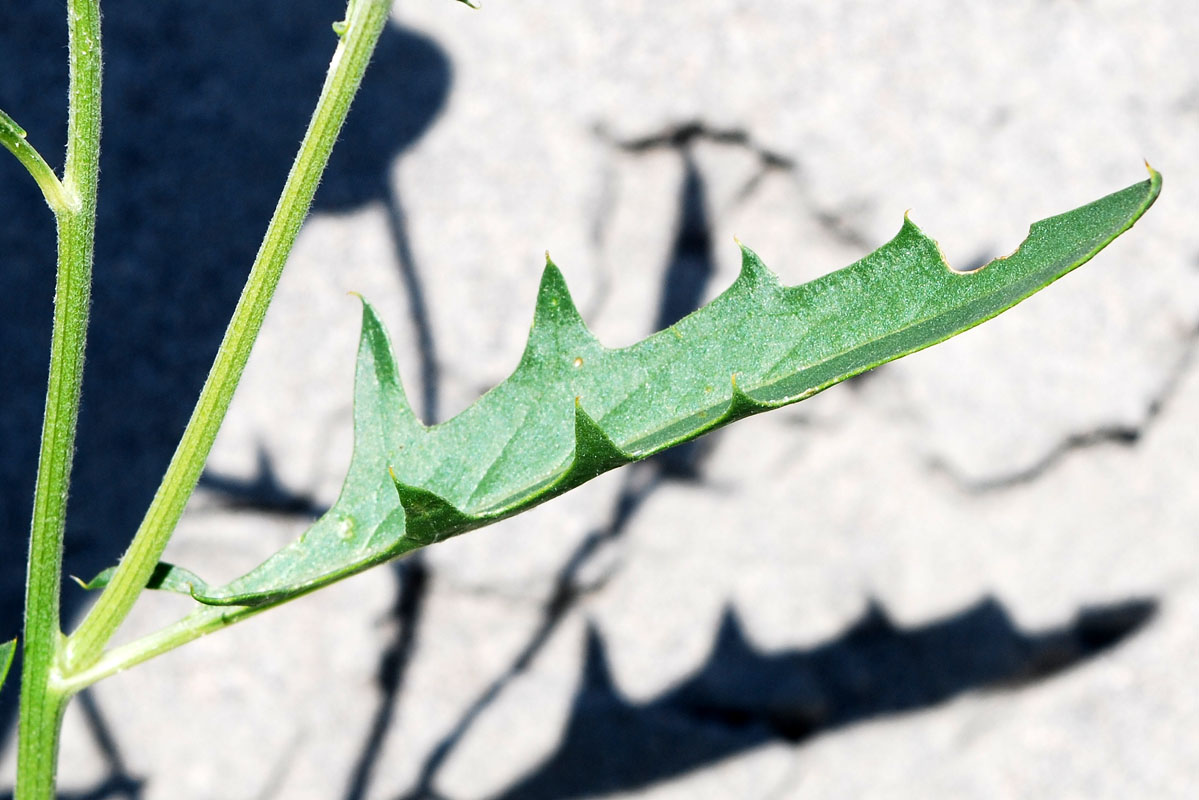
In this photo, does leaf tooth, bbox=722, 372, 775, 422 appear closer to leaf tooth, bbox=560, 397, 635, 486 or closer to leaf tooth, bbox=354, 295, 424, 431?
leaf tooth, bbox=560, 397, 635, 486

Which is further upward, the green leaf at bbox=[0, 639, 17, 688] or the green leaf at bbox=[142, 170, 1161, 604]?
the green leaf at bbox=[142, 170, 1161, 604]

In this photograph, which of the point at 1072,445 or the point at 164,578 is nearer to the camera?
the point at 164,578

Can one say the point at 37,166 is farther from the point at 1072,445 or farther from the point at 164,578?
the point at 1072,445

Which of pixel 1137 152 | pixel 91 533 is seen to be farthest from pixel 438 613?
pixel 1137 152

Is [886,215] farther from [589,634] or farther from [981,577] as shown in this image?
[589,634]

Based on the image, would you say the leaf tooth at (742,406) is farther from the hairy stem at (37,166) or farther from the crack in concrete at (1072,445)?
the crack in concrete at (1072,445)

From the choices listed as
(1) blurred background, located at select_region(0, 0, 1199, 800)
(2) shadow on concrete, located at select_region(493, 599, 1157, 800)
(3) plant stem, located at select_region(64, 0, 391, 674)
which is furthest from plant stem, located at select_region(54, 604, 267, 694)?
(2) shadow on concrete, located at select_region(493, 599, 1157, 800)

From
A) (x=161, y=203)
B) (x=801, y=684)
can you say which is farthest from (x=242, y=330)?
(x=801, y=684)
